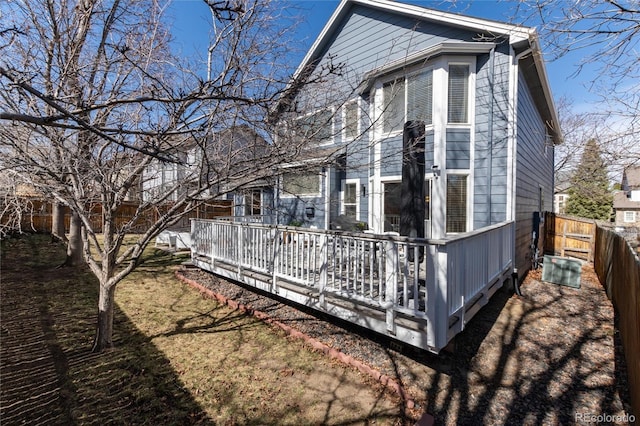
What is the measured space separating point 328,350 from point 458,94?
6.74 meters

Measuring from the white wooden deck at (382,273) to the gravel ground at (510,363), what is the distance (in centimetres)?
51

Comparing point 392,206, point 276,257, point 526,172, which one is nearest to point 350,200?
point 392,206

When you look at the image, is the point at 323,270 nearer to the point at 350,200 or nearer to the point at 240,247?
the point at 240,247

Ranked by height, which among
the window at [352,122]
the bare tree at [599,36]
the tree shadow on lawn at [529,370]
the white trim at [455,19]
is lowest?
the tree shadow on lawn at [529,370]

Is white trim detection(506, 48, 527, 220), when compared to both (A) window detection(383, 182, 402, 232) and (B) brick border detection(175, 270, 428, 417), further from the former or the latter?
(B) brick border detection(175, 270, 428, 417)

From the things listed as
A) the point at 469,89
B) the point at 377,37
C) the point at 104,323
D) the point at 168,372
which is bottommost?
the point at 168,372

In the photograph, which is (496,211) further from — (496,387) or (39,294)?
(39,294)

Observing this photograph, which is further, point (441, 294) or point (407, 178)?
point (407, 178)

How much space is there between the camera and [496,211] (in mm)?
7164

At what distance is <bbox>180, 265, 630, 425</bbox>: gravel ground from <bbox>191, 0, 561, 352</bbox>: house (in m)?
0.51

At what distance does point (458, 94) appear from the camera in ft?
24.3

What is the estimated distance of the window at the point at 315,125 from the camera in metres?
4.05

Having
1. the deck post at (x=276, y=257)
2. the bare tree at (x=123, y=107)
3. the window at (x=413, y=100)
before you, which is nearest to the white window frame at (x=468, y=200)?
the window at (x=413, y=100)

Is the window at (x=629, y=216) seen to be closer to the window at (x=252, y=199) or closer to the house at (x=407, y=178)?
the house at (x=407, y=178)
